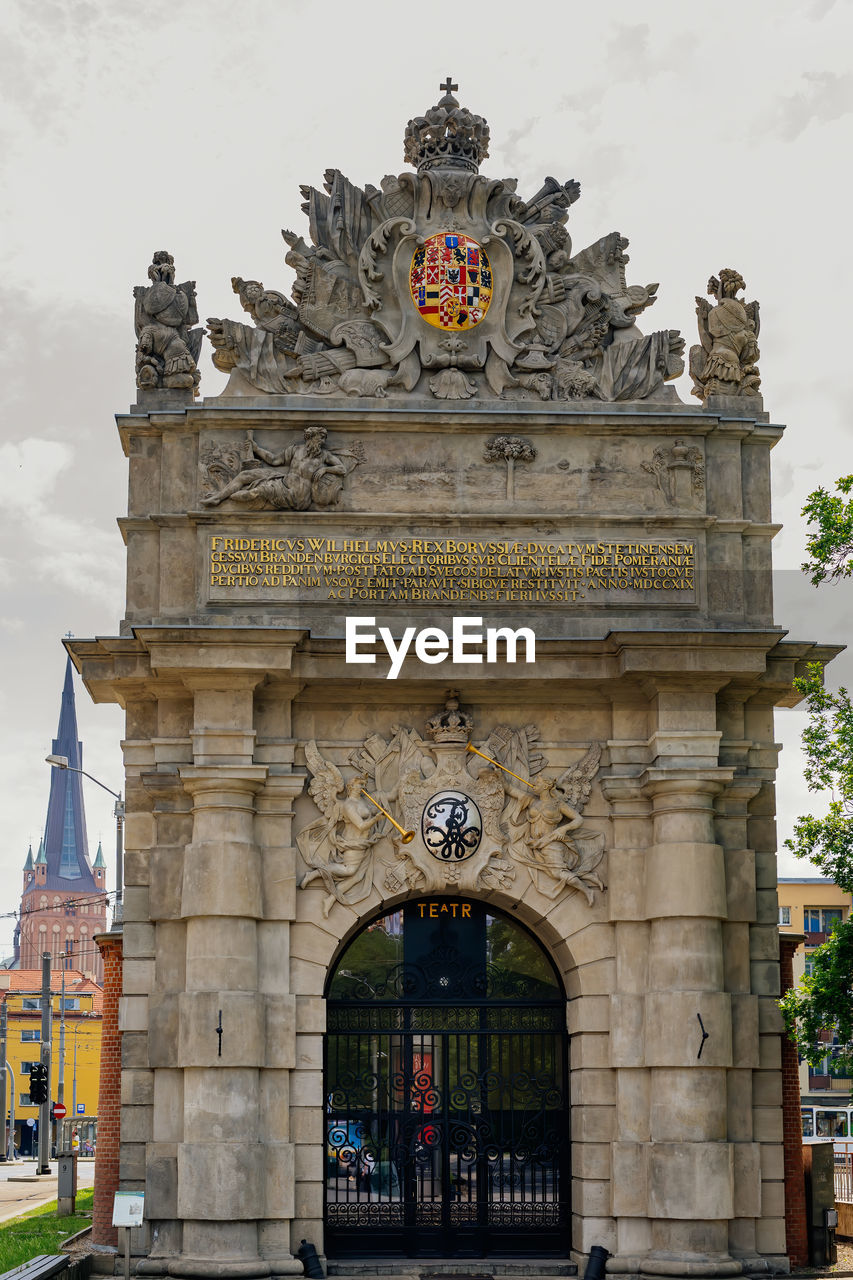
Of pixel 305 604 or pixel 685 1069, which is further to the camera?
pixel 305 604

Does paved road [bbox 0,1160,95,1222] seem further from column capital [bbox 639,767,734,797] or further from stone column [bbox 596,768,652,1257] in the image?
column capital [bbox 639,767,734,797]

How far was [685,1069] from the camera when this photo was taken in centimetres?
1902

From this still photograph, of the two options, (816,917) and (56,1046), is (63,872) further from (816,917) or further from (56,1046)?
(816,917)

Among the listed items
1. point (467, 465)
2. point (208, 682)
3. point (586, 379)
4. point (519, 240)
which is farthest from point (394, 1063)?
point (519, 240)

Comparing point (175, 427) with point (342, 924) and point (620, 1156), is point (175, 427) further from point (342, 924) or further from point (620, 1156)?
point (620, 1156)

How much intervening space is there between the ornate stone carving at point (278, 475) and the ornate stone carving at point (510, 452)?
165 cm

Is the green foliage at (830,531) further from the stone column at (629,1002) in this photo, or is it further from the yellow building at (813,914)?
the yellow building at (813,914)

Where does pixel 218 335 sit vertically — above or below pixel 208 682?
above

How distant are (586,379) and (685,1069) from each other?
8046 millimetres

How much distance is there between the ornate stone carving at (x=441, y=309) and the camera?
830 inches

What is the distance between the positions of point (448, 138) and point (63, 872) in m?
159

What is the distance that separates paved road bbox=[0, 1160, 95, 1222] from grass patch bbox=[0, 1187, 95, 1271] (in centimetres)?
63

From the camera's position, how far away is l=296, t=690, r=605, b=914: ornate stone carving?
19922 millimetres

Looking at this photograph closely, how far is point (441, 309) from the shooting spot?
21.2m
